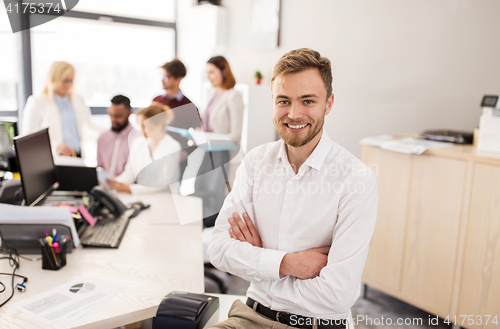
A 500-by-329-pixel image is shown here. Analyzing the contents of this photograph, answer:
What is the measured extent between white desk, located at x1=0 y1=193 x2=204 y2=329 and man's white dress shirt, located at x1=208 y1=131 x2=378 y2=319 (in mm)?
177

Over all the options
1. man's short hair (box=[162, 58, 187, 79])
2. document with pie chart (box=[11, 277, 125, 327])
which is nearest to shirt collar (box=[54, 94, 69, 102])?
man's short hair (box=[162, 58, 187, 79])

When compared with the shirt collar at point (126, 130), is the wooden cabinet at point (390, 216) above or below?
below

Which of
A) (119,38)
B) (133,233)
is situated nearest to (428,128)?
(133,233)

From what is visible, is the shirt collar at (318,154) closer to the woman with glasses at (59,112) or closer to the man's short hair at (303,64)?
the man's short hair at (303,64)

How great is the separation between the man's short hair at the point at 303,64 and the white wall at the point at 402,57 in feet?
2.38

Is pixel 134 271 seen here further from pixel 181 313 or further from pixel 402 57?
pixel 402 57

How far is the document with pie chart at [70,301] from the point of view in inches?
43.5

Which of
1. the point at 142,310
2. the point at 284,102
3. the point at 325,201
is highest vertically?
the point at 284,102

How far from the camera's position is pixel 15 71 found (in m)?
4.45

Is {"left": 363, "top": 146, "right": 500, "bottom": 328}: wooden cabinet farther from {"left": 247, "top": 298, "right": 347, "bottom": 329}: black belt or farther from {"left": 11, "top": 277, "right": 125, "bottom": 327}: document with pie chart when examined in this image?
{"left": 11, "top": 277, "right": 125, "bottom": 327}: document with pie chart

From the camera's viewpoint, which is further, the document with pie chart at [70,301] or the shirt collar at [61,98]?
the shirt collar at [61,98]

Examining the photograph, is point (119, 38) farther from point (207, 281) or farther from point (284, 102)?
point (284, 102)

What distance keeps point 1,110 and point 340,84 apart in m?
3.74

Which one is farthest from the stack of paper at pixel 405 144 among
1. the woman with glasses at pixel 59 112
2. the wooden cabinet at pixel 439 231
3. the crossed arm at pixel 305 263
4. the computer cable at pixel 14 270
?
the woman with glasses at pixel 59 112
